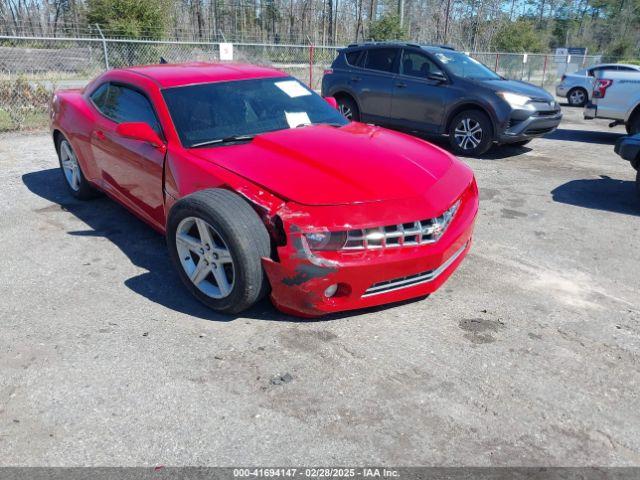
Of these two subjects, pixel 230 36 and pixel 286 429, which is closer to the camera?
pixel 286 429

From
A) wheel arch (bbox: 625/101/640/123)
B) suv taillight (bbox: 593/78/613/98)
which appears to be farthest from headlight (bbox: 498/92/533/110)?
wheel arch (bbox: 625/101/640/123)

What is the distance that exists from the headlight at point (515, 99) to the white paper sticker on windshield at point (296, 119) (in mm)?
4716

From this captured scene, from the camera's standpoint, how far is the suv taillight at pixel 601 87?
31.7 feet

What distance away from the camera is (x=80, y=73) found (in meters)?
14.5

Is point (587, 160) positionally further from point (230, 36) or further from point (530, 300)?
point (230, 36)

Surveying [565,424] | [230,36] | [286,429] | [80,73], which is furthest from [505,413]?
[230,36]

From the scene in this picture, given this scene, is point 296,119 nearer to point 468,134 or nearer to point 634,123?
point 468,134

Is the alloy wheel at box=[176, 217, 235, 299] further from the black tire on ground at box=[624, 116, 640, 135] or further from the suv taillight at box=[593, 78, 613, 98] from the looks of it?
the black tire on ground at box=[624, 116, 640, 135]

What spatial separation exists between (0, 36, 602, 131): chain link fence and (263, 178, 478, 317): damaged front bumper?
675cm

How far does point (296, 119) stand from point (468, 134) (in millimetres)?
4827

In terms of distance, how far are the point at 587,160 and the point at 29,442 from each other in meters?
8.53

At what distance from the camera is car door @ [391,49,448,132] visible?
28.4ft

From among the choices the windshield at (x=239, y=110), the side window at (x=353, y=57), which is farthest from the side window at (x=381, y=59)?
the windshield at (x=239, y=110)

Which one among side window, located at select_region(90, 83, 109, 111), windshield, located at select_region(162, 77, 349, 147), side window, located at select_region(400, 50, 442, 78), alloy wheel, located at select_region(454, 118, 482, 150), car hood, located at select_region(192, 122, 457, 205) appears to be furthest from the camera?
side window, located at select_region(400, 50, 442, 78)
